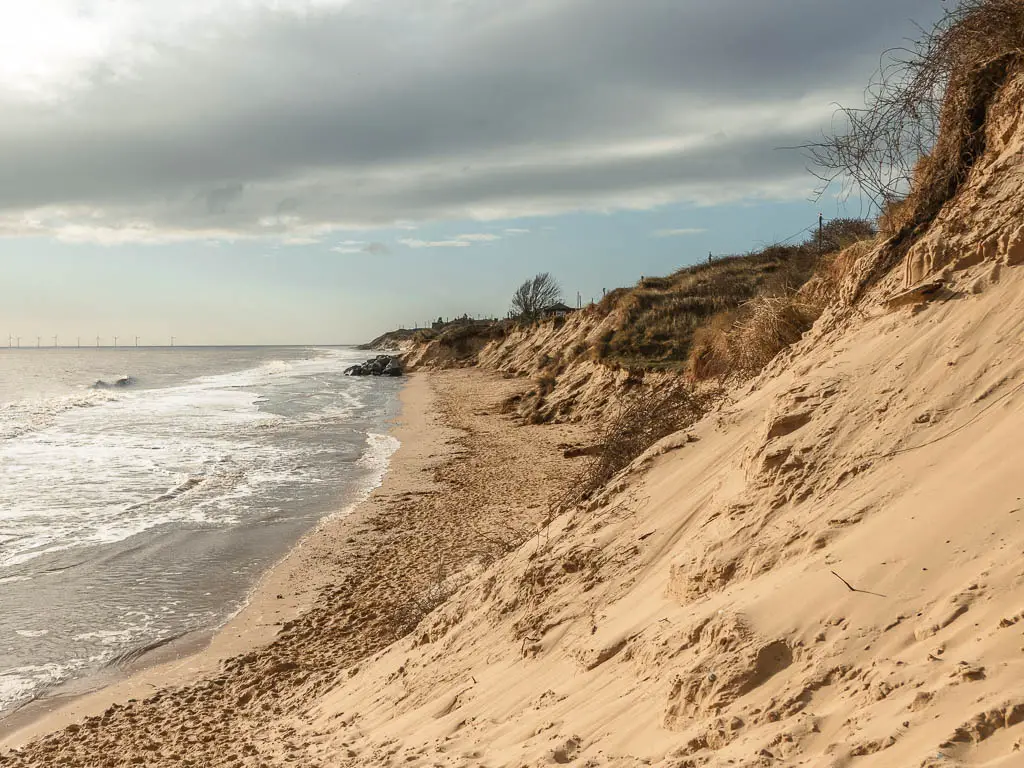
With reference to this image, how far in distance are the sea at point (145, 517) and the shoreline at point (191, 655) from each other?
18cm

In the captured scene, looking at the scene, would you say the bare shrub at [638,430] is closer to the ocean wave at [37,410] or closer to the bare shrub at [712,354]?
the bare shrub at [712,354]

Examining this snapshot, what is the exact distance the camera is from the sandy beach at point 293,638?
6582 mm

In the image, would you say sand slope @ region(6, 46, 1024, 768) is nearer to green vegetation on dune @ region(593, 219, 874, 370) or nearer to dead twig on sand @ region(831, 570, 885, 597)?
dead twig on sand @ region(831, 570, 885, 597)

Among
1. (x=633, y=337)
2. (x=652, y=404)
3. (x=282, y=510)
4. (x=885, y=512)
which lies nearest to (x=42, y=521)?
(x=282, y=510)

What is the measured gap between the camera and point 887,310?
6246 mm

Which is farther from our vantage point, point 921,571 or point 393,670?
point 393,670

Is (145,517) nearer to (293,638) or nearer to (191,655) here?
(191,655)

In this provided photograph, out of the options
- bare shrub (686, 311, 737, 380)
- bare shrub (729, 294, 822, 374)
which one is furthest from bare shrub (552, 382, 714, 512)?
bare shrub (686, 311, 737, 380)

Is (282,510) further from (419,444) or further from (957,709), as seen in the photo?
(957,709)

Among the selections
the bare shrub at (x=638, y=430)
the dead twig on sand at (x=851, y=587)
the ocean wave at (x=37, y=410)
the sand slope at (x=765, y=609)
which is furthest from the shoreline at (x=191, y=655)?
the ocean wave at (x=37, y=410)

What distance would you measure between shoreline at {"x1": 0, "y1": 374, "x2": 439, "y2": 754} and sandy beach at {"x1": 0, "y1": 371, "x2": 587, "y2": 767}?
2 cm

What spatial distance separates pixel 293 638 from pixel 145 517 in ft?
23.1

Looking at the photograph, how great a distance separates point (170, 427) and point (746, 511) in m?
27.2

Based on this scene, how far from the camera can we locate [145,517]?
14242mm
